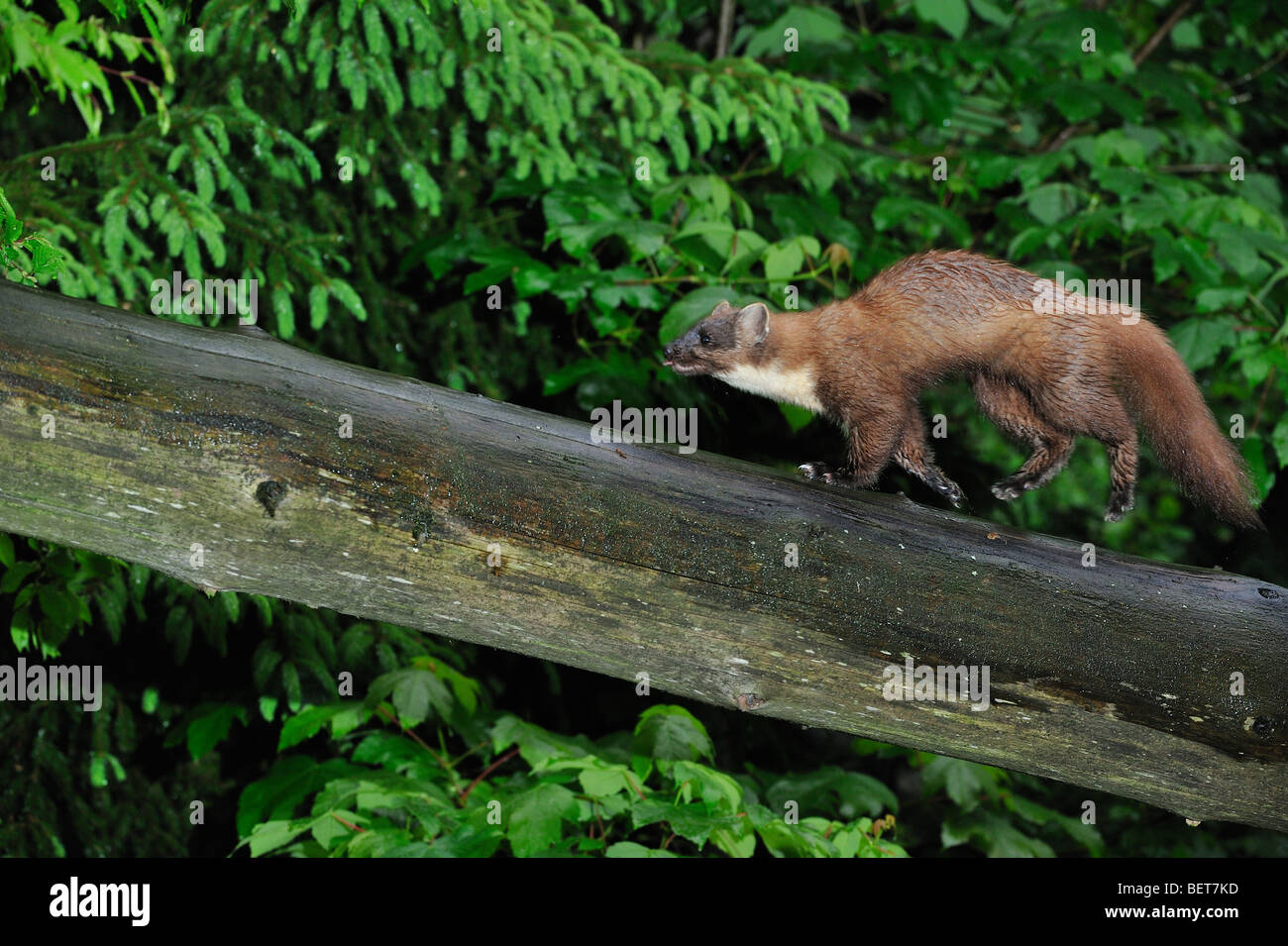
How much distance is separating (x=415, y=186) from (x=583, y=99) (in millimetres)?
933

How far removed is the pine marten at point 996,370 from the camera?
10.4 ft

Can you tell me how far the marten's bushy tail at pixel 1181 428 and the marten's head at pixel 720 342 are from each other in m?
1.13

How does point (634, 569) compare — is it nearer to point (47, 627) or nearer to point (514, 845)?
point (514, 845)

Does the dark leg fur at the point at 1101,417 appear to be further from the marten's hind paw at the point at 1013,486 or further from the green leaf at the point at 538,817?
the green leaf at the point at 538,817

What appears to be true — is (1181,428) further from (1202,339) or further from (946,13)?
(946,13)

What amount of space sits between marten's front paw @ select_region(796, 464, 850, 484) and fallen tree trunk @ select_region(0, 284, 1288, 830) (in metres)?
0.76

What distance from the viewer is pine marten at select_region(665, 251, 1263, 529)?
3156mm

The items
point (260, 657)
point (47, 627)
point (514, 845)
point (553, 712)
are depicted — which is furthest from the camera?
point (553, 712)

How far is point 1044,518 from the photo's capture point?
6895 mm

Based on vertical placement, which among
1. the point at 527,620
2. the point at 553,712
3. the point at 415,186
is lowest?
the point at 553,712

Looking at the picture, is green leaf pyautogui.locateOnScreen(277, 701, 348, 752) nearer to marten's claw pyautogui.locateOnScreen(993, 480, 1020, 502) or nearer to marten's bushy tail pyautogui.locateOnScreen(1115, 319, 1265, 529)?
marten's claw pyautogui.locateOnScreen(993, 480, 1020, 502)

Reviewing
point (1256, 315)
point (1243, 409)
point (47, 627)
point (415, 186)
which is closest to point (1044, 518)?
point (1243, 409)

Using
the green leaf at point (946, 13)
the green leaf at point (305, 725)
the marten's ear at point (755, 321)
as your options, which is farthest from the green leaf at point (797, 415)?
the green leaf at point (946, 13)

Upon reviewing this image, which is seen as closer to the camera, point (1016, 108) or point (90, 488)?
point (90, 488)
